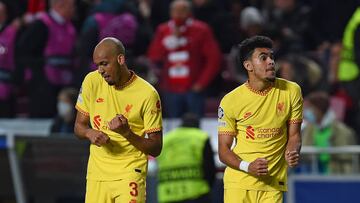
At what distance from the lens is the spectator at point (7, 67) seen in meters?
17.1

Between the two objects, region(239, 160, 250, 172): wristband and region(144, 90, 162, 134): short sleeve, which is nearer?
region(239, 160, 250, 172): wristband

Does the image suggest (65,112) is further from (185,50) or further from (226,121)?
(226,121)

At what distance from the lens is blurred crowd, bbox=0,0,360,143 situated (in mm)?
16297

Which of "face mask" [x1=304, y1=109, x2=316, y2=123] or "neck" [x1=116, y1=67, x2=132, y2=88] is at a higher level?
"face mask" [x1=304, y1=109, x2=316, y2=123]

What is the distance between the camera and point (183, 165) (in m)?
14.8

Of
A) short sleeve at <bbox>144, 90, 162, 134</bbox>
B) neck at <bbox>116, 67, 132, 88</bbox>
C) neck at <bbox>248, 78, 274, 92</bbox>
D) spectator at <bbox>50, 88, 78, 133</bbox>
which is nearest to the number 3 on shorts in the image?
short sleeve at <bbox>144, 90, 162, 134</bbox>

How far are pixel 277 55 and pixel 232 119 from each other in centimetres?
617

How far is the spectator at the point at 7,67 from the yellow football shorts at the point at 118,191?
6.91 m

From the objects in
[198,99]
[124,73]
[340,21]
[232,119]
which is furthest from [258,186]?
[340,21]

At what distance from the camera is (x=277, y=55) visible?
645 inches

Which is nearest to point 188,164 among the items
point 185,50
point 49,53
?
point 185,50

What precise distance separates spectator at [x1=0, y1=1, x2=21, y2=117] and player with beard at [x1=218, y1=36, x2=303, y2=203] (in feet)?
24.0

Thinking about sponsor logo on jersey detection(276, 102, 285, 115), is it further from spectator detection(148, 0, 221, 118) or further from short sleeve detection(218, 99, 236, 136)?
spectator detection(148, 0, 221, 118)

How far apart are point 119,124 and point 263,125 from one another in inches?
50.8
